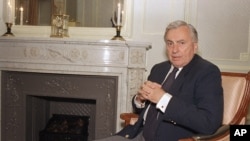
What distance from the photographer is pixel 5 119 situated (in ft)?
9.34

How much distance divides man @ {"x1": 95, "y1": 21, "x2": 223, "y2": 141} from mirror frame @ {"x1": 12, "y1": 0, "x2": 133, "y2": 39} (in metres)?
0.91

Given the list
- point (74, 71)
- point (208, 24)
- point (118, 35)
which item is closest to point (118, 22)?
point (118, 35)

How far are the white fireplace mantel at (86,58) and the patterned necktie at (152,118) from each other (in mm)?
762

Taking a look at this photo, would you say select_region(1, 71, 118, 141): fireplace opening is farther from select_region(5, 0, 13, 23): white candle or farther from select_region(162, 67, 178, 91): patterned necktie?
select_region(162, 67, 178, 91): patterned necktie

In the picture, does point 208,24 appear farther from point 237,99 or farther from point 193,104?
point 193,104

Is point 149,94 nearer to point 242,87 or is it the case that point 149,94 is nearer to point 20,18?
point 242,87

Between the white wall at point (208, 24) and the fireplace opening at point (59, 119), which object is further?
the fireplace opening at point (59, 119)

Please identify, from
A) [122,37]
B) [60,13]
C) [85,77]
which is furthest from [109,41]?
[60,13]

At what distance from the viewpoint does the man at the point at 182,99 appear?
1.46 m

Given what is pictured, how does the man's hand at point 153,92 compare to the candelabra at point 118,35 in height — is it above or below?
below

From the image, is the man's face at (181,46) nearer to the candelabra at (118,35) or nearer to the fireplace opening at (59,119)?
the candelabra at (118,35)

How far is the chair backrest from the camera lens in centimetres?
178

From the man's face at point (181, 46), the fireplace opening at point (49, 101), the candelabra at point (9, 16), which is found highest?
the candelabra at point (9, 16)

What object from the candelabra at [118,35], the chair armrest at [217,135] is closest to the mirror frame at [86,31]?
the candelabra at [118,35]
